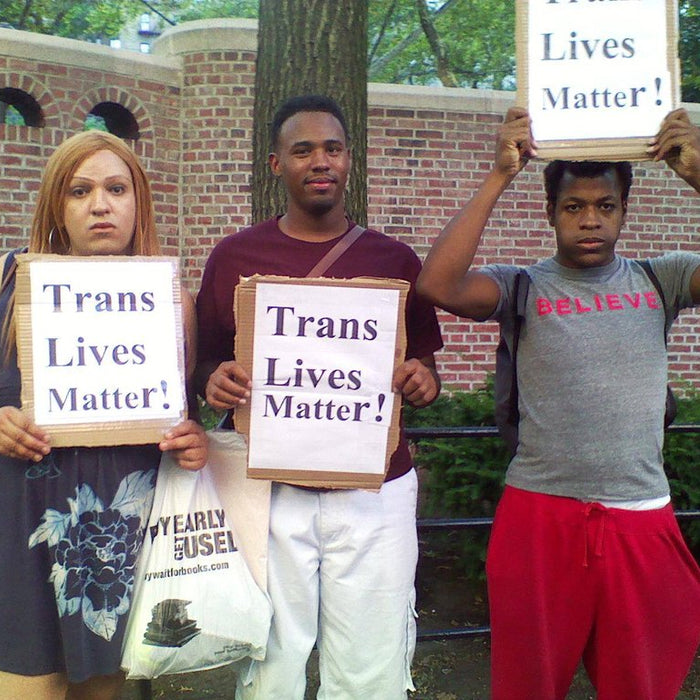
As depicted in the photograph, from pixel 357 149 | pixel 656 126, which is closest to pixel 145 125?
pixel 357 149

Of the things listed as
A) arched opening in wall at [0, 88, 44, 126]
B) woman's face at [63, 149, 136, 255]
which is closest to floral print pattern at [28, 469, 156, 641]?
woman's face at [63, 149, 136, 255]

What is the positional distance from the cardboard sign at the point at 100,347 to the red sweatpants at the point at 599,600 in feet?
3.27

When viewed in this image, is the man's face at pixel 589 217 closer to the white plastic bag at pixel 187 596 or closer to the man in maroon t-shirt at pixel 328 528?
the man in maroon t-shirt at pixel 328 528

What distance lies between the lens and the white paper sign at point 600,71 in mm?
2117

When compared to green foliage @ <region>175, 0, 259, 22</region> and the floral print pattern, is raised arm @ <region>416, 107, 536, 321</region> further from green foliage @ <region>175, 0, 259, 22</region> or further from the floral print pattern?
green foliage @ <region>175, 0, 259, 22</region>

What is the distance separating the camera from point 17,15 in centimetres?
1355

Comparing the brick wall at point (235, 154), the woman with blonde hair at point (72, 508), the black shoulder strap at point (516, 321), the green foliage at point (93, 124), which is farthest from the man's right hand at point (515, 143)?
the green foliage at point (93, 124)

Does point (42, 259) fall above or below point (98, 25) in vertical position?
below

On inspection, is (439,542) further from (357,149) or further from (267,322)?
(267,322)

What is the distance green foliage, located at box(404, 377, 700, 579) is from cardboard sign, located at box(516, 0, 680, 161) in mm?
1611

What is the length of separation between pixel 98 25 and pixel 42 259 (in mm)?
15825

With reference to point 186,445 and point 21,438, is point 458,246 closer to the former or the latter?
point 186,445

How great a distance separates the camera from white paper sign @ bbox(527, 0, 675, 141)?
2.12 meters

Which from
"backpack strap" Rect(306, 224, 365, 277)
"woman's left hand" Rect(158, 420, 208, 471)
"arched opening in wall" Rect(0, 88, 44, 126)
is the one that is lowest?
"woman's left hand" Rect(158, 420, 208, 471)
